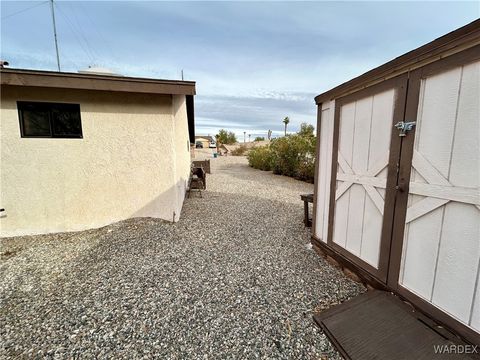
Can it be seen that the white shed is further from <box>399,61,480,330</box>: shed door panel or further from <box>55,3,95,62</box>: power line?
<box>55,3,95,62</box>: power line

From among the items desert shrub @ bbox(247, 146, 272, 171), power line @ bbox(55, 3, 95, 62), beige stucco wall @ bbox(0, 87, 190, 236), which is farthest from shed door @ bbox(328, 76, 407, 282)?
desert shrub @ bbox(247, 146, 272, 171)

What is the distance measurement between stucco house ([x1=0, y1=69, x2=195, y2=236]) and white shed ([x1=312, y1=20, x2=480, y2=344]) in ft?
11.3

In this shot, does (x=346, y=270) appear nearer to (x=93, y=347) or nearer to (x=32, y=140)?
(x=93, y=347)

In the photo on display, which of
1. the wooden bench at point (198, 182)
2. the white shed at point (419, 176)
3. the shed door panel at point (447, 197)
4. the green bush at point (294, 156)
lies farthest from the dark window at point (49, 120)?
the green bush at point (294, 156)

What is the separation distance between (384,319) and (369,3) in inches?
228

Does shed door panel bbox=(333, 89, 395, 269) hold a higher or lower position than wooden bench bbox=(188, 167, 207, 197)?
higher

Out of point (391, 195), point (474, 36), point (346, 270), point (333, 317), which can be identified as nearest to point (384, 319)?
point (333, 317)

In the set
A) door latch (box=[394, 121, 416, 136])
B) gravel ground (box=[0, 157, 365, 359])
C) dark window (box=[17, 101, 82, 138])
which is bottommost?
gravel ground (box=[0, 157, 365, 359])

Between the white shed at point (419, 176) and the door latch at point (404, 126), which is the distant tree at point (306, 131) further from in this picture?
the door latch at point (404, 126)

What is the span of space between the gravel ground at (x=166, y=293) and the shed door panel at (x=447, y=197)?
957mm

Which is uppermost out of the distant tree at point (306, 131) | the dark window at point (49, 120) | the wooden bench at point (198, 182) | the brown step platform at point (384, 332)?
the distant tree at point (306, 131)

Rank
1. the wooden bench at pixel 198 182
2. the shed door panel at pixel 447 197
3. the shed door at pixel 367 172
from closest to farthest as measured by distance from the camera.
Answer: the shed door panel at pixel 447 197 → the shed door at pixel 367 172 → the wooden bench at pixel 198 182

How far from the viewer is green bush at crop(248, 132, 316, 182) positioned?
1073 centimetres

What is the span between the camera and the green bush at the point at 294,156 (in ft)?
35.2
